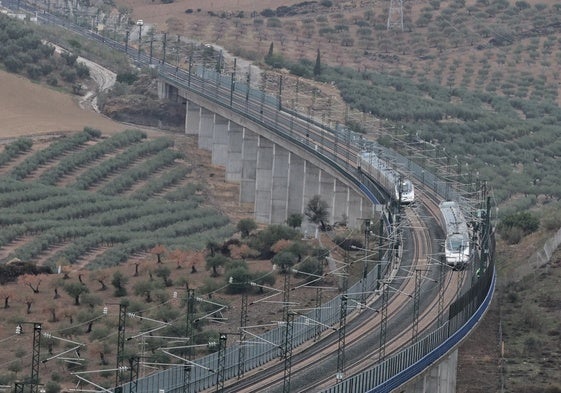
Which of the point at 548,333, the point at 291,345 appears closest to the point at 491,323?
the point at 548,333

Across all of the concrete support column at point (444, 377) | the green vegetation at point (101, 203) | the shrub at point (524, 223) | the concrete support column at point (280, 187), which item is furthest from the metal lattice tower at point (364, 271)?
the concrete support column at point (280, 187)

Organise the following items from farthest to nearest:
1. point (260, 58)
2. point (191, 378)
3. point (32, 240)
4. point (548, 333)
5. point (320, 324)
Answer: point (260, 58) → point (32, 240) → point (548, 333) → point (320, 324) → point (191, 378)

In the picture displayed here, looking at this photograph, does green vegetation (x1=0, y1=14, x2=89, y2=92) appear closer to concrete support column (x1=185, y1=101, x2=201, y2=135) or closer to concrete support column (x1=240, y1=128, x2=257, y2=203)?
concrete support column (x1=185, y1=101, x2=201, y2=135)

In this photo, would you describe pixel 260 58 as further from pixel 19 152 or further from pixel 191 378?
pixel 191 378

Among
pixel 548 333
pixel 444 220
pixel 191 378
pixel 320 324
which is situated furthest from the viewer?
pixel 444 220

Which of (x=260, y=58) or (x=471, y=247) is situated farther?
(x=260, y=58)

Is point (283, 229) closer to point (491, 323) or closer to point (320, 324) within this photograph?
point (491, 323)

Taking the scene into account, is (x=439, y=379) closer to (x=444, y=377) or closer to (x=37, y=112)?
(x=444, y=377)

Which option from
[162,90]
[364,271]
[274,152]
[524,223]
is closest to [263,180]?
[274,152]
